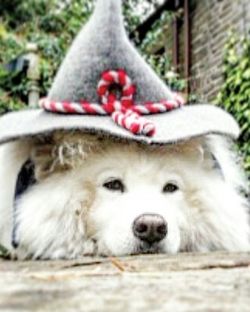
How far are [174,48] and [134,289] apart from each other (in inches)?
415

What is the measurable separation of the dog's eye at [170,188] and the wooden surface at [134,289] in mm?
879

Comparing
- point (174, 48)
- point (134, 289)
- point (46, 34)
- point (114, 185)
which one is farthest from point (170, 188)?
A: point (46, 34)

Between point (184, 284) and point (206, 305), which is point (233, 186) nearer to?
point (184, 284)

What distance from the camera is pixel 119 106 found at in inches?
99.6

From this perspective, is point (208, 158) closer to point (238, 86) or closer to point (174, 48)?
point (238, 86)

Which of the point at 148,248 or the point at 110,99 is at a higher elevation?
the point at 110,99

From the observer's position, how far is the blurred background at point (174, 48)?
8570 mm

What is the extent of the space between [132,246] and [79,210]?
260 millimetres

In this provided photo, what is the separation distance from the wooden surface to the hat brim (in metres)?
0.83

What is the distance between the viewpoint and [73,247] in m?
2.47

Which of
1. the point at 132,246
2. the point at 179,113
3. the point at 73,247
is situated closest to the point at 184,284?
the point at 132,246

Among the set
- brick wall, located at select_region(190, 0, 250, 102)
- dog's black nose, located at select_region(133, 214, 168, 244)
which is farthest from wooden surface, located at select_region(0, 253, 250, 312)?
brick wall, located at select_region(190, 0, 250, 102)

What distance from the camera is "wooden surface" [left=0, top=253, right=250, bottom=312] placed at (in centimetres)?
101

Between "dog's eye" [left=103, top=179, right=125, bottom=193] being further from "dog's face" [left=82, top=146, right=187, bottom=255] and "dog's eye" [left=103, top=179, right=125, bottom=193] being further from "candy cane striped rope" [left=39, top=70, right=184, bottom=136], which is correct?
"candy cane striped rope" [left=39, top=70, right=184, bottom=136]
